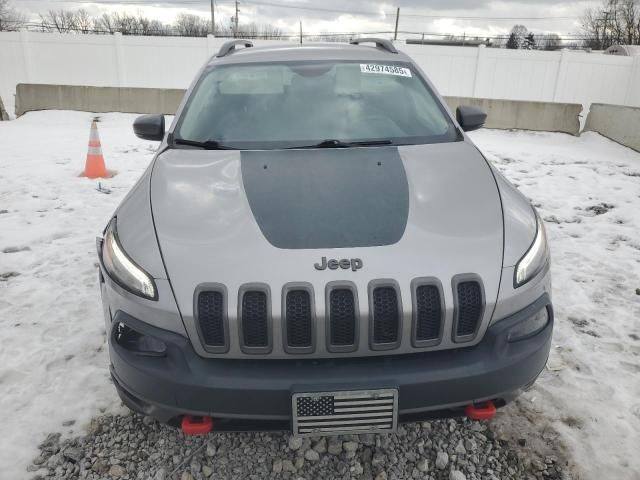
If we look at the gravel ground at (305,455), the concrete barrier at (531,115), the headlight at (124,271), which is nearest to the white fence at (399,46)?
the concrete barrier at (531,115)

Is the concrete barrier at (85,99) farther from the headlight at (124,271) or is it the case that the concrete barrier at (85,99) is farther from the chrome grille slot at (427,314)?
A: the chrome grille slot at (427,314)

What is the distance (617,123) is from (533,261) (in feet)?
30.4

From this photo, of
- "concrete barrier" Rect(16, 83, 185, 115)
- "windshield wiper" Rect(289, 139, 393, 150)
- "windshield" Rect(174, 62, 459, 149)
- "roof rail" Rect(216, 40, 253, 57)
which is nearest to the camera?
"windshield wiper" Rect(289, 139, 393, 150)

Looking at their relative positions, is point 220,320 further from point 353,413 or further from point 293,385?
point 353,413

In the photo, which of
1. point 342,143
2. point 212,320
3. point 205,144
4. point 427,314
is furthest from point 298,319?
point 205,144

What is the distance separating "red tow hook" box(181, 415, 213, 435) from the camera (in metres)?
1.81

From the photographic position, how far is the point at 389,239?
1.95m

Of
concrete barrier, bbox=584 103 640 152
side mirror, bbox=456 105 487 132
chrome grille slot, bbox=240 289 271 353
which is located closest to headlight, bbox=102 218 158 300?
chrome grille slot, bbox=240 289 271 353

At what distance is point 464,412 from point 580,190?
18.0 ft

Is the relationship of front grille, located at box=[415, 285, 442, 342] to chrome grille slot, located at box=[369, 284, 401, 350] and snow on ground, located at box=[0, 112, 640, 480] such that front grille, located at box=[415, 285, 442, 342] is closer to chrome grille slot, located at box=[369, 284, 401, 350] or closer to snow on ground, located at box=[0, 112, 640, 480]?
chrome grille slot, located at box=[369, 284, 401, 350]

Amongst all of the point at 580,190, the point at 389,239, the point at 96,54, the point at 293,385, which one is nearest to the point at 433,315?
the point at 389,239

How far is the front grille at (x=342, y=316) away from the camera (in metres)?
1.74

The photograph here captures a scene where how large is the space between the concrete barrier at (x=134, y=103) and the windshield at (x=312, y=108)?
8.57 metres

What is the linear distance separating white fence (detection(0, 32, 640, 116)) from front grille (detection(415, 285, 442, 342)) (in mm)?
14633
